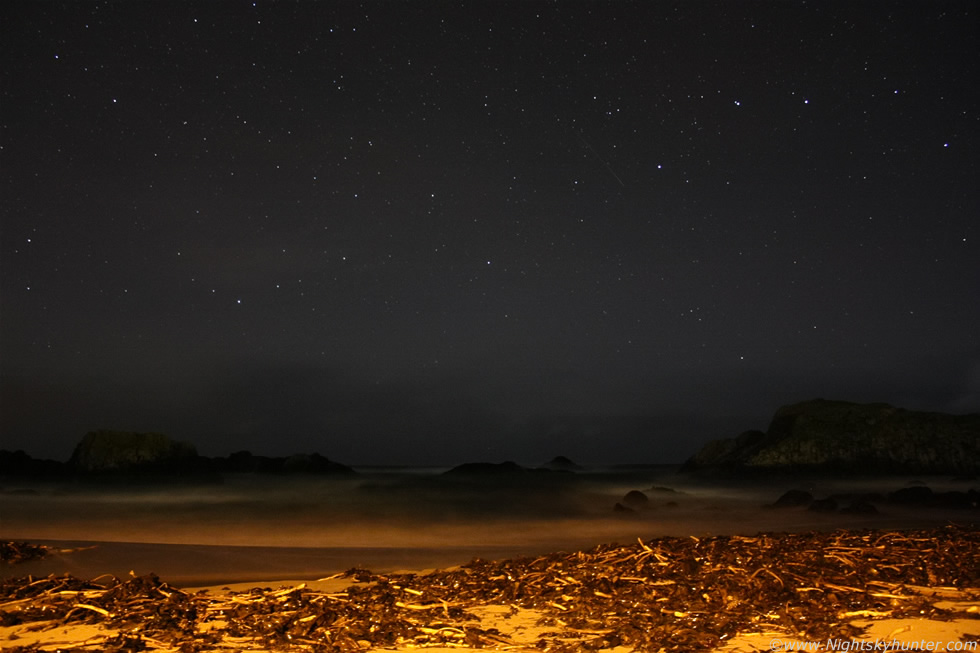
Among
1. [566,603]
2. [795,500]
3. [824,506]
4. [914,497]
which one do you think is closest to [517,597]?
[566,603]

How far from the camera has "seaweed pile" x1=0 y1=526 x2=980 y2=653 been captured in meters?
4.15

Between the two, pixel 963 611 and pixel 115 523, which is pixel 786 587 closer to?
pixel 963 611

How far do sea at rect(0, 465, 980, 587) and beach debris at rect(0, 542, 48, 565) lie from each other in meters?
0.20

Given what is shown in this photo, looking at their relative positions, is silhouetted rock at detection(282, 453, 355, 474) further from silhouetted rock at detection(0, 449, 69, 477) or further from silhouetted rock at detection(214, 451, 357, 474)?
silhouetted rock at detection(0, 449, 69, 477)

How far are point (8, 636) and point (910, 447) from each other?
3385cm

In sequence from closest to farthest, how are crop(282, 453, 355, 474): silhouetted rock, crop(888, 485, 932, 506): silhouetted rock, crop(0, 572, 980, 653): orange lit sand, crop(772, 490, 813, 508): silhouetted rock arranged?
1. crop(0, 572, 980, 653): orange lit sand
2. crop(888, 485, 932, 506): silhouetted rock
3. crop(772, 490, 813, 508): silhouetted rock
4. crop(282, 453, 355, 474): silhouetted rock

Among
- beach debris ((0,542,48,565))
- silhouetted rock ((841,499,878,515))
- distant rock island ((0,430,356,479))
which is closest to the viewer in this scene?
beach debris ((0,542,48,565))

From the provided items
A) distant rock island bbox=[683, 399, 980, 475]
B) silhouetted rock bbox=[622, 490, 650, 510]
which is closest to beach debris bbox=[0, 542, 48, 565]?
silhouetted rock bbox=[622, 490, 650, 510]

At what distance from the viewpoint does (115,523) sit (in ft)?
59.7

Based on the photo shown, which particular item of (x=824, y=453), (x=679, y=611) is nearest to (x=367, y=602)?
(x=679, y=611)

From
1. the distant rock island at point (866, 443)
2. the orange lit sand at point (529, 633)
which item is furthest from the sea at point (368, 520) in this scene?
Answer: the orange lit sand at point (529, 633)

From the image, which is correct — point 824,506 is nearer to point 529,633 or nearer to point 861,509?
point 861,509

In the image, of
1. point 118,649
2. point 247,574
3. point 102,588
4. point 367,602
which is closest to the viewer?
point 118,649

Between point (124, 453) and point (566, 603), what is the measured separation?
4163 cm
